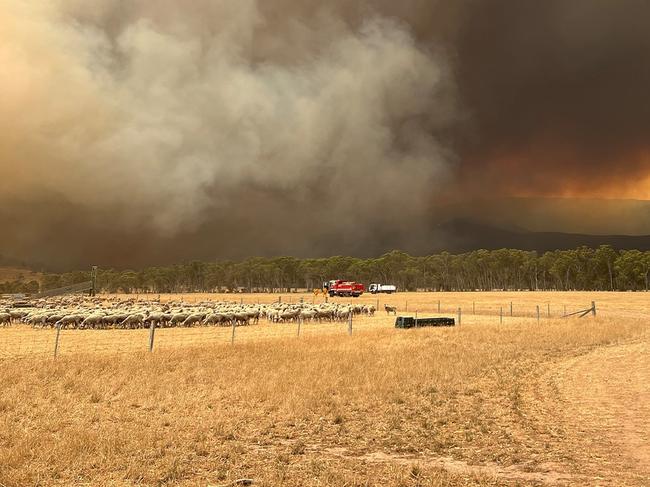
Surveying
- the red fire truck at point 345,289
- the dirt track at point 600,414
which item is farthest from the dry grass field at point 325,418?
the red fire truck at point 345,289

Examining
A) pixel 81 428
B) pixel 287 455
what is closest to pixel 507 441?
pixel 287 455

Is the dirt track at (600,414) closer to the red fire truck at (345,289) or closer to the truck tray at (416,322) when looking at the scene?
the truck tray at (416,322)

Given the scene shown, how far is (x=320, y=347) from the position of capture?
22.3 metres

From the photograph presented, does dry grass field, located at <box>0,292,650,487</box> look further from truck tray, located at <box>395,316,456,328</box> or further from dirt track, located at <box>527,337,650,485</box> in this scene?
truck tray, located at <box>395,316,456,328</box>

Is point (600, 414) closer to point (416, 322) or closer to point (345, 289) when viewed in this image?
point (416, 322)

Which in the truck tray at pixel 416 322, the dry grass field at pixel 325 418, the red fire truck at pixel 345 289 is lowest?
the dry grass field at pixel 325 418

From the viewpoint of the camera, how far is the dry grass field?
27.2ft

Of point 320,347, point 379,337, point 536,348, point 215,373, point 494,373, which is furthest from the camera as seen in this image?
point 379,337

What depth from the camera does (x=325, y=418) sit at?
12.0 meters

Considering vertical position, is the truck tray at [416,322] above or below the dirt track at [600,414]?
above

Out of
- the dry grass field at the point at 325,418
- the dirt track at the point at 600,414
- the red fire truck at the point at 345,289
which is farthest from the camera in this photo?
the red fire truck at the point at 345,289

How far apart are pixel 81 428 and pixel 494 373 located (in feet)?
45.8

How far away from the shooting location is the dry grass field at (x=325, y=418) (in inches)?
327

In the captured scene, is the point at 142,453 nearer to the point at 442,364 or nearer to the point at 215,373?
the point at 215,373
